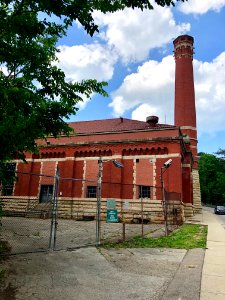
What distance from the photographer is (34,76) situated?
722cm

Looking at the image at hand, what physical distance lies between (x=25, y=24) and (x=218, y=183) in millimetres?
75922

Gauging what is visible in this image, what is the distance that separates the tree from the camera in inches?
172

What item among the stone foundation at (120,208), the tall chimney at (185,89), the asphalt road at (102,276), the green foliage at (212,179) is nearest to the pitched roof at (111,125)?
the stone foundation at (120,208)

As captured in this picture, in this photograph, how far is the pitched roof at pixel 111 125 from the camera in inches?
1144

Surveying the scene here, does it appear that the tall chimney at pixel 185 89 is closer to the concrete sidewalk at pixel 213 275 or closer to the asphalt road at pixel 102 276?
the concrete sidewalk at pixel 213 275

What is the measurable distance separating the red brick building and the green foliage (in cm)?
4788

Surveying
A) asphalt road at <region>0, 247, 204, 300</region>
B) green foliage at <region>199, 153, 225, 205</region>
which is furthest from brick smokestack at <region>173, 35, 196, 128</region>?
green foliage at <region>199, 153, 225, 205</region>

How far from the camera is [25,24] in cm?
481

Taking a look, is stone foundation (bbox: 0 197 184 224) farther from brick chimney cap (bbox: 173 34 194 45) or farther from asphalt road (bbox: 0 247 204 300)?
brick chimney cap (bbox: 173 34 194 45)

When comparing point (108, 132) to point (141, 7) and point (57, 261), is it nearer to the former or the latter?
point (57, 261)

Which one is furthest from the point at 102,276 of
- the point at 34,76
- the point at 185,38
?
the point at 185,38

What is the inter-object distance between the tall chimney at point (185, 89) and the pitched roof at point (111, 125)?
Answer: 898 centimetres

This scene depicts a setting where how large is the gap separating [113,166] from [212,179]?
2419 inches

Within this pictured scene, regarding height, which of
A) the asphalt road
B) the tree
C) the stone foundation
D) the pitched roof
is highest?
the pitched roof
